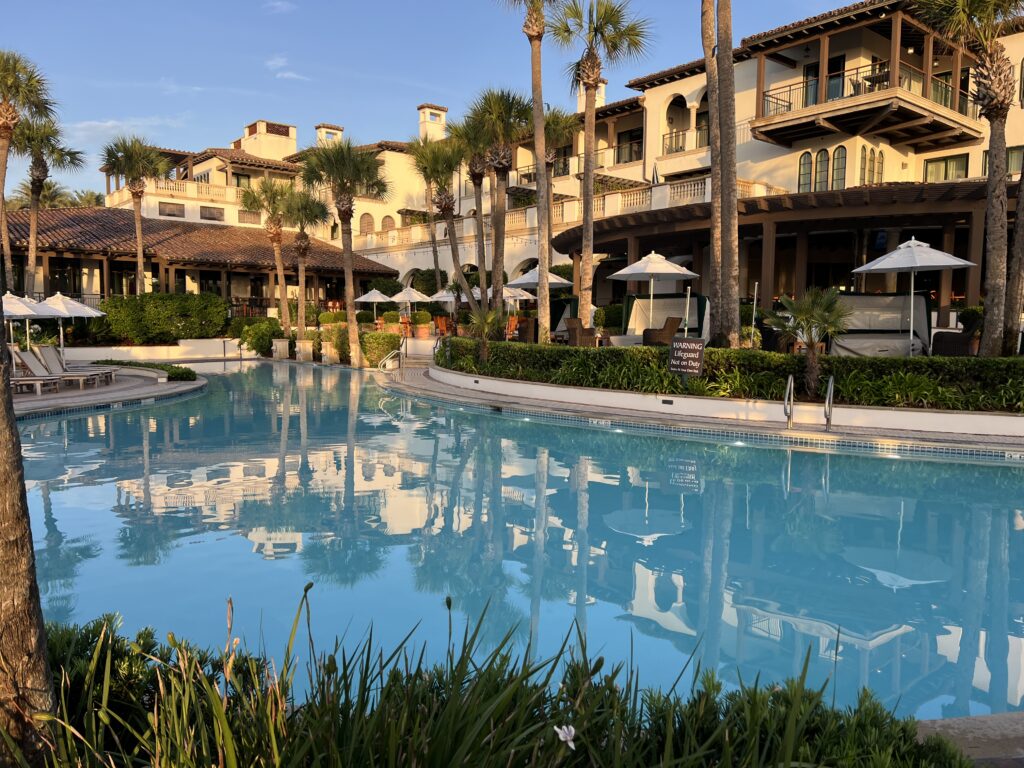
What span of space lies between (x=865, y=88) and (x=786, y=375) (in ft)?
51.3

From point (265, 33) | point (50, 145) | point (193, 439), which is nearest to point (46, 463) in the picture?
point (193, 439)

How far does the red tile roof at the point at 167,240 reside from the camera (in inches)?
1340

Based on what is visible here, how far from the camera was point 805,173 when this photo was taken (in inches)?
1086

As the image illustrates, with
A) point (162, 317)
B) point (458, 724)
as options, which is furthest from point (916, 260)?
point (162, 317)

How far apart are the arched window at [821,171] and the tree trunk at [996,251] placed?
13047 mm

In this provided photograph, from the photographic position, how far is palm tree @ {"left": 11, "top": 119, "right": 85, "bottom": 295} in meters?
29.4

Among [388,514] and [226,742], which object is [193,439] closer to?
[388,514]

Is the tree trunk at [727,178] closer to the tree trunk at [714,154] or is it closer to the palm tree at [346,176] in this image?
the tree trunk at [714,154]

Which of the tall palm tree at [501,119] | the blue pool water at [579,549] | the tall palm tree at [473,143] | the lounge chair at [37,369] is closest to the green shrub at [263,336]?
the tall palm tree at [473,143]

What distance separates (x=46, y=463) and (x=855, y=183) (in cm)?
2476

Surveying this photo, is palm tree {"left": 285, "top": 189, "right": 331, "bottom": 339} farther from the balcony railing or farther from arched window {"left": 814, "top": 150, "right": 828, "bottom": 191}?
arched window {"left": 814, "top": 150, "right": 828, "bottom": 191}

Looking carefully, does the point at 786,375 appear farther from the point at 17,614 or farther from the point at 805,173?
the point at 805,173

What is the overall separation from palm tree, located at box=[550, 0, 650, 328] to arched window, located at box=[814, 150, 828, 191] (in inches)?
405

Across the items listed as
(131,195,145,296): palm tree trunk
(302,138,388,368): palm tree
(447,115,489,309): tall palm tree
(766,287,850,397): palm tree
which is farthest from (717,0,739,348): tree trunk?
(131,195,145,296): palm tree trunk
